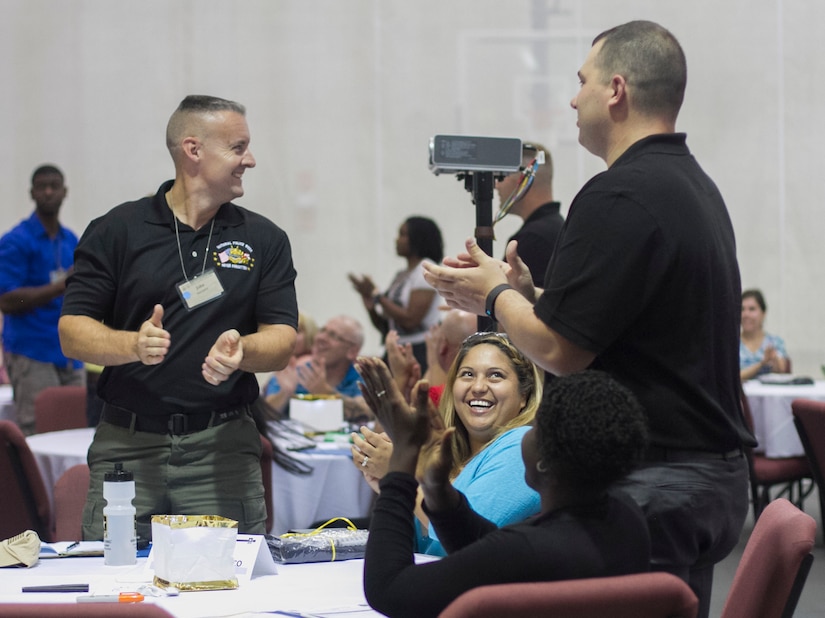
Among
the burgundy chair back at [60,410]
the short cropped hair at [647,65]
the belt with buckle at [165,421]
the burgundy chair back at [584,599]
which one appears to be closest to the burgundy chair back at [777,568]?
the burgundy chair back at [584,599]

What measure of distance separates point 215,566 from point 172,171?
6736 mm

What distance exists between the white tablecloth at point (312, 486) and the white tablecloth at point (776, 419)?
2.17 metres

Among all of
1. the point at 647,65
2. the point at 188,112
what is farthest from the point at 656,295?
the point at 188,112

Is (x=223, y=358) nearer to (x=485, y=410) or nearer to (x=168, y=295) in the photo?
(x=168, y=295)

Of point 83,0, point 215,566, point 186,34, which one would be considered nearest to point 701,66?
point 186,34

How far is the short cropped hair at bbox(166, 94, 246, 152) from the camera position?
2.65m

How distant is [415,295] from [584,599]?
15.3 feet

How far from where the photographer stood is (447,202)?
27.3 feet

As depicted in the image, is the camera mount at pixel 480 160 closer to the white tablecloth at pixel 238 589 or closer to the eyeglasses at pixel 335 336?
the white tablecloth at pixel 238 589

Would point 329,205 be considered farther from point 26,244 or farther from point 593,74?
point 593,74

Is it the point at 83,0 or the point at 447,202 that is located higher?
the point at 83,0

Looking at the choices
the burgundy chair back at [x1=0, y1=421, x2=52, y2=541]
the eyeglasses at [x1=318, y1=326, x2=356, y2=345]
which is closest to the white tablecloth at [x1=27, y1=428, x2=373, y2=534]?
the burgundy chair back at [x1=0, y1=421, x2=52, y2=541]

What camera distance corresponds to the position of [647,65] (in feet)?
5.95

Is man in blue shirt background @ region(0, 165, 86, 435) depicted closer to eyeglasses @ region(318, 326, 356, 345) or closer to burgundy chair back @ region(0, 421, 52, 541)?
eyeglasses @ region(318, 326, 356, 345)
